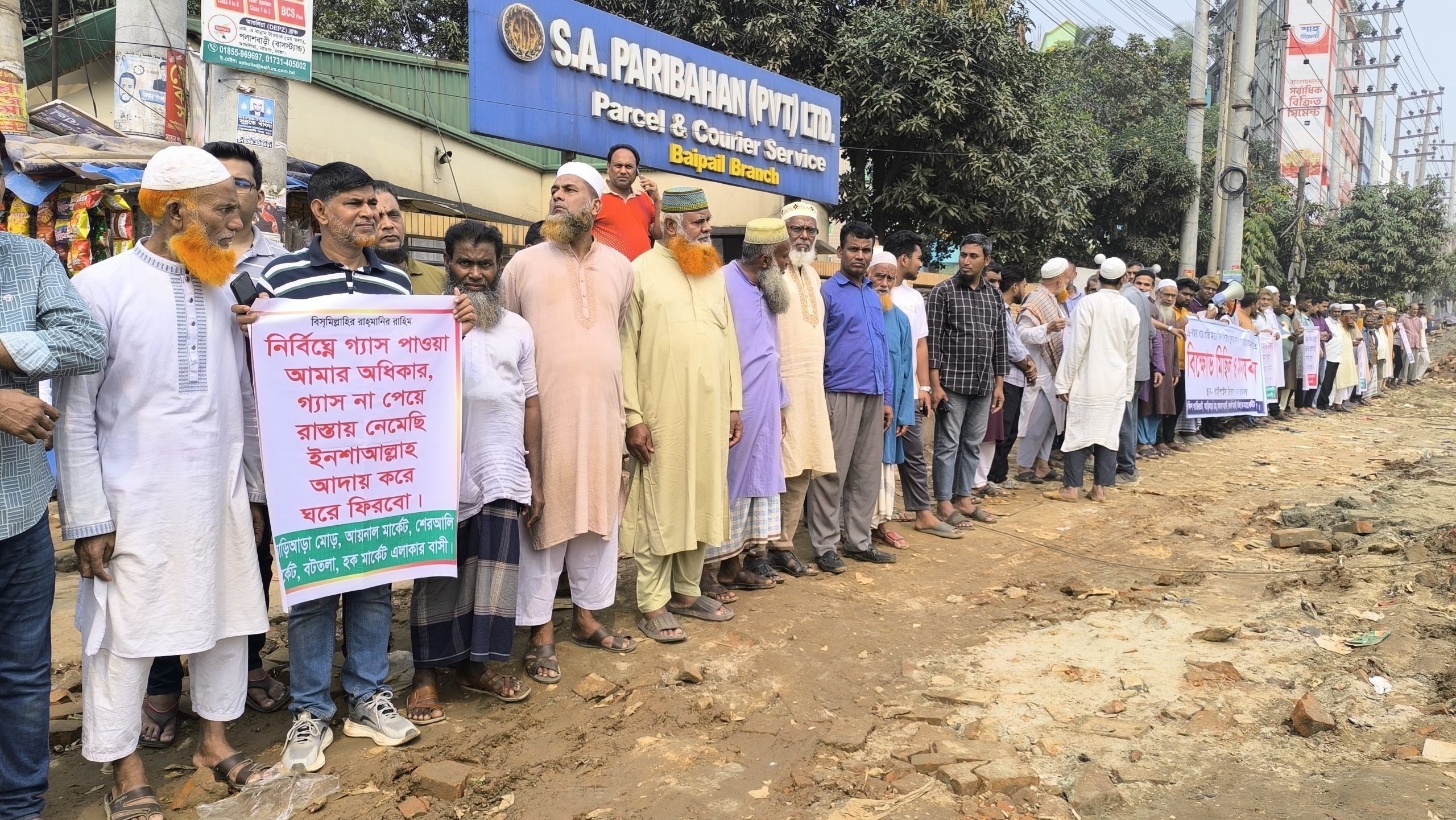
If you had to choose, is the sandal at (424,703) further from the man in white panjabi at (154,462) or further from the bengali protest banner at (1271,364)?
the bengali protest banner at (1271,364)

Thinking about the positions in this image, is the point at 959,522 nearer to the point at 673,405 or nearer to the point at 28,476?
the point at 673,405

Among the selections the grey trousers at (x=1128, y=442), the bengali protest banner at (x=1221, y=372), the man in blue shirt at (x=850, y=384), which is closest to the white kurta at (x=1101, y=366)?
the grey trousers at (x=1128, y=442)

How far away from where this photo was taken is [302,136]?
11.2m

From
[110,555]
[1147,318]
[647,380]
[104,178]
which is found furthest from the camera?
[1147,318]

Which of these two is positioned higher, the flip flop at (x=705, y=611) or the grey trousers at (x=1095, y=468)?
the grey trousers at (x=1095, y=468)

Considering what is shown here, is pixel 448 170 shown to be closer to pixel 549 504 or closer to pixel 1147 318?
pixel 1147 318

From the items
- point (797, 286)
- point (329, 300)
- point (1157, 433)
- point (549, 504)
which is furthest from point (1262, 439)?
point (329, 300)

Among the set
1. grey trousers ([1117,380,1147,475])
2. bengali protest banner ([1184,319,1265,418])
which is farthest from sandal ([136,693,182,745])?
bengali protest banner ([1184,319,1265,418])

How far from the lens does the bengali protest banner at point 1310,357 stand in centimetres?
1412

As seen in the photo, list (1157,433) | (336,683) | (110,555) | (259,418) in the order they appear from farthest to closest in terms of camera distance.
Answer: (1157,433), (336,683), (259,418), (110,555)

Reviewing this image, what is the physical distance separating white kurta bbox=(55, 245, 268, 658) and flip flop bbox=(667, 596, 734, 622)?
2.19 meters

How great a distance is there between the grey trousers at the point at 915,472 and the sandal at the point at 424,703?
3.61 m

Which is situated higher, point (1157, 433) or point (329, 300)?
point (329, 300)

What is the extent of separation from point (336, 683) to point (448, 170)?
1140 cm
